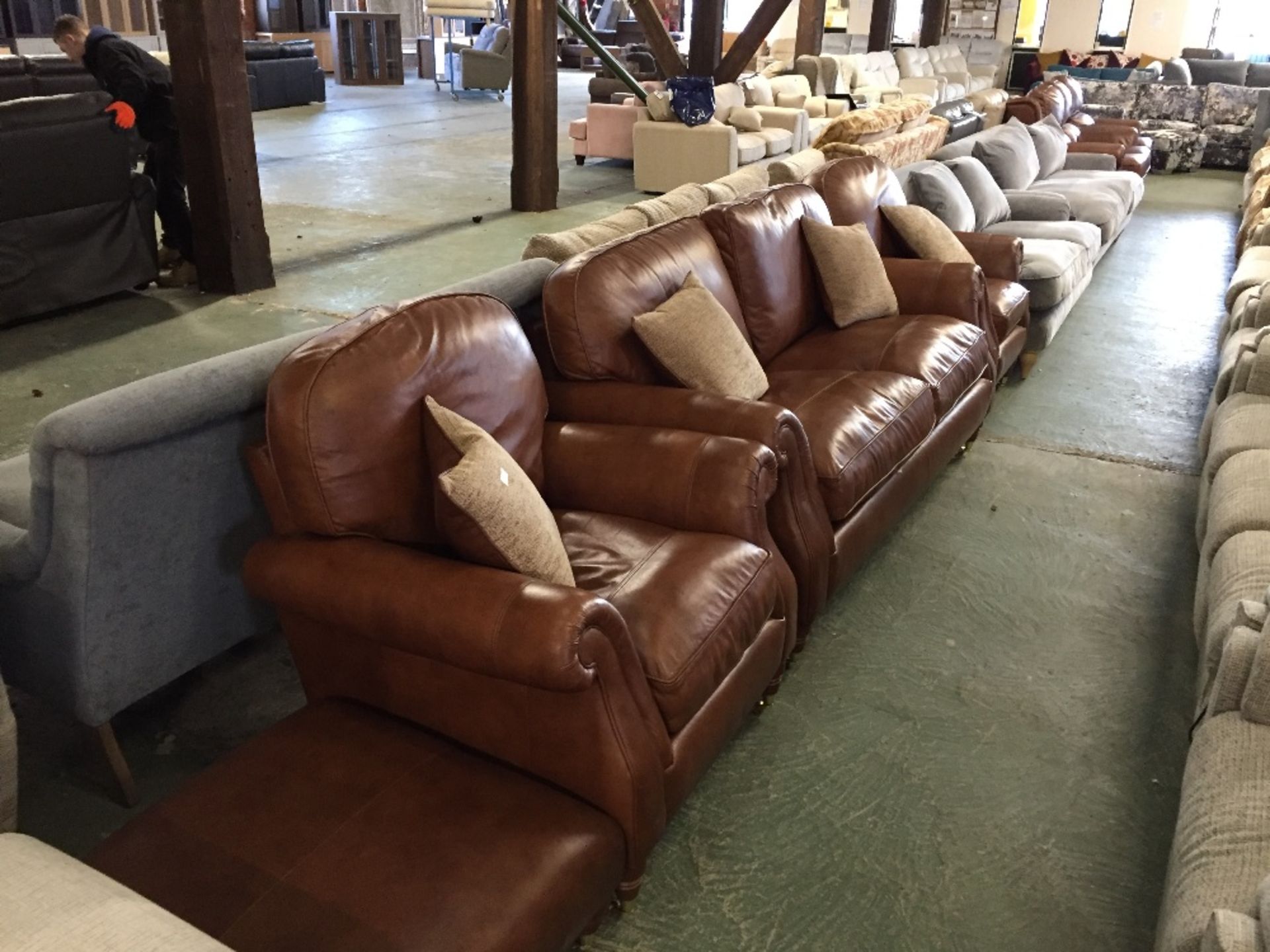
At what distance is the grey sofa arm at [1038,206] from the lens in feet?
18.2

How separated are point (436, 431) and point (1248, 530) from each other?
5.87 feet

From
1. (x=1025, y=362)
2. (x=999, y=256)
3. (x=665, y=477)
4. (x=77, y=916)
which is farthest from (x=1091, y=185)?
(x=77, y=916)

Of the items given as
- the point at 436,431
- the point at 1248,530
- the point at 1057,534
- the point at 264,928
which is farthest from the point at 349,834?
the point at 1057,534

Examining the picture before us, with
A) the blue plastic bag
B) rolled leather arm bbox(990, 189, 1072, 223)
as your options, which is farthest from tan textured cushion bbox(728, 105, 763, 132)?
rolled leather arm bbox(990, 189, 1072, 223)

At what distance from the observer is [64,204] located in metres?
4.85

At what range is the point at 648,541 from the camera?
2135 millimetres

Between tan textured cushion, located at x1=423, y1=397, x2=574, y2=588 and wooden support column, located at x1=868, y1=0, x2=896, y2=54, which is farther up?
wooden support column, located at x1=868, y1=0, x2=896, y2=54

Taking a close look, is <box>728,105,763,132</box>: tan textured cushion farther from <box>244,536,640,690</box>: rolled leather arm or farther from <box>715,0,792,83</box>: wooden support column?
<box>244,536,640,690</box>: rolled leather arm

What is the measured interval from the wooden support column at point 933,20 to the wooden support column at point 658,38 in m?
7.41

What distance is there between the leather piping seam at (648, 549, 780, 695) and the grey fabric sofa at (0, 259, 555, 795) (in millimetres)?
961

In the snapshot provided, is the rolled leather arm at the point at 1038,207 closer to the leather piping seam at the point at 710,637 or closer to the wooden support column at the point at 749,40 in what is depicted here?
the leather piping seam at the point at 710,637

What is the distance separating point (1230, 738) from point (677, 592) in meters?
0.96

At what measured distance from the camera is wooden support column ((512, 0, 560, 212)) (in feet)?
24.6

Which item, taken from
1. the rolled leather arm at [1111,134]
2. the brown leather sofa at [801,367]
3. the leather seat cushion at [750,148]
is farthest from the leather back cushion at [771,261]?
the rolled leather arm at [1111,134]
